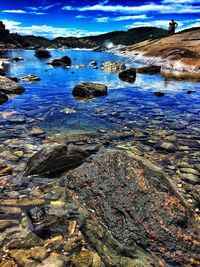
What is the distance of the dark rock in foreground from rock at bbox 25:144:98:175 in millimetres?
916

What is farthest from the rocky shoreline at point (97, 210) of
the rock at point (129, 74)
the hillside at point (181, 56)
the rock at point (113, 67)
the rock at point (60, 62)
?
the rock at point (60, 62)

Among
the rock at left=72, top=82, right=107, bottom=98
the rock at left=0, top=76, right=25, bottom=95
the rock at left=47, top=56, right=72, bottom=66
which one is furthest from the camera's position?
the rock at left=47, top=56, right=72, bottom=66

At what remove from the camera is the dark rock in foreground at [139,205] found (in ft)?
19.5

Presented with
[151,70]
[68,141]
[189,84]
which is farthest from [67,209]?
[151,70]

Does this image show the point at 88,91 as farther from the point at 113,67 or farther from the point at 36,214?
the point at 113,67

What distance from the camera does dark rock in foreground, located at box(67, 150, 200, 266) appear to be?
5.95m

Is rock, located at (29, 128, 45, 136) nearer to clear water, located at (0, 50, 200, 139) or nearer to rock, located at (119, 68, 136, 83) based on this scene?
clear water, located at (0, 50, 200, 139)

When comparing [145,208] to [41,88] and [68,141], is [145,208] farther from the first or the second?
[41,88]

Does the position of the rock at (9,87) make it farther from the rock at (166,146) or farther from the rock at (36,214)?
the rock at (36,214)

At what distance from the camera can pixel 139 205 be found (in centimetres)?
670

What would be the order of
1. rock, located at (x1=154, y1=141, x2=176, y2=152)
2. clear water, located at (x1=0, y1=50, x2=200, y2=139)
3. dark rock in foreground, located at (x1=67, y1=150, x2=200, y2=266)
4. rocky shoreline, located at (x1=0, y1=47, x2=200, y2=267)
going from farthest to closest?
clear water, located at (x1=0, y1=50, x2=200, y2=139) → rock, located at (x1=154, y1=141, x2=176, y2=152) → dark rock in foreground, located at (x1=67, y1=150, x2=200, y2=266) → rocky shoreline, located at (x1=0, y1=47, x2=200, y2=267)

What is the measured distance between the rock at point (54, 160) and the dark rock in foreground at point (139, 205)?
0.92m

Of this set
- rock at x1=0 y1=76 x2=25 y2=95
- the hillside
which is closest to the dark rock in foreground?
rock at x1=0 y1=76 x2=25 y2=95

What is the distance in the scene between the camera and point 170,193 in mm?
7031
